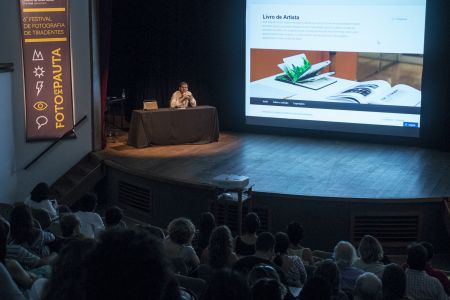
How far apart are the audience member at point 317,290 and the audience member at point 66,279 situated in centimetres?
102

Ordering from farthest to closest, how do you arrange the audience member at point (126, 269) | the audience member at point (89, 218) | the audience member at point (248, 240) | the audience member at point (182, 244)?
the audience member at point (89, 218) → the audience member at point (248, 240) → the audience member at point (182, 244) → the audience member at point (126, 269)

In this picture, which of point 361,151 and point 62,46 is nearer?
point 62,46

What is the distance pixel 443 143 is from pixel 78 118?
203 inches

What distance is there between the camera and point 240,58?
420 inches

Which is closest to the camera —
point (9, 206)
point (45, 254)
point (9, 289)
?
point (9, 289)

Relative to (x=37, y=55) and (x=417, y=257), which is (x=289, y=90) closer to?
(x=37, y=55)

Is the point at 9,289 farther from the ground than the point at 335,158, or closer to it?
farther from the ground

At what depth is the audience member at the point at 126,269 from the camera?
1.42m

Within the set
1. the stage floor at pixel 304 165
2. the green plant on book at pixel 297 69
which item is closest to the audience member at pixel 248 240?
the stage floor at pixel 304 165

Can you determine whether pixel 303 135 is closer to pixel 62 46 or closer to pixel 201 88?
pixel 201 88

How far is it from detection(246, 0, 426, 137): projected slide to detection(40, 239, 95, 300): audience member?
801cm

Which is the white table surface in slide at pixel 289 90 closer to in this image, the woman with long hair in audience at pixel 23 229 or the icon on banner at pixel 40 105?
the icon on banner at pixel 40 105

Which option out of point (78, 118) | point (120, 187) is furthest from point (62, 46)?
point (120, 187)

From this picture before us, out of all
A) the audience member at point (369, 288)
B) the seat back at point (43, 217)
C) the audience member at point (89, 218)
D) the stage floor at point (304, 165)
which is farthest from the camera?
the stage floor at point (304, 165)
